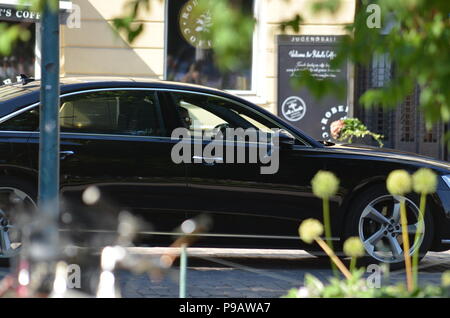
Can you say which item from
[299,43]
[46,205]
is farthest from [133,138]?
[299,43]

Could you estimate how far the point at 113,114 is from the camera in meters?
7.13

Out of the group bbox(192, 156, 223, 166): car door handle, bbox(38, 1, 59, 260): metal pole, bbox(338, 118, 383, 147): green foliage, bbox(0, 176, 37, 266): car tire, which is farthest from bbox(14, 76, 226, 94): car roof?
bbox(338, 118, 383, 147): green foliage

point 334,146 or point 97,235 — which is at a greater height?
point 334,146

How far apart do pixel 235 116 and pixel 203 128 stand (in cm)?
28

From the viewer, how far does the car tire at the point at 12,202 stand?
266 inches

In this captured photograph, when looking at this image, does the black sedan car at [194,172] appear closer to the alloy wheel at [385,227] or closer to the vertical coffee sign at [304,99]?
the alloy wheel at [385,227]

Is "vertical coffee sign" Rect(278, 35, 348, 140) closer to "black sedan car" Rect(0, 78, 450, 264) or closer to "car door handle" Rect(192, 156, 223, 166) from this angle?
"black sedan car" Rect(0, 78, 450, 264)

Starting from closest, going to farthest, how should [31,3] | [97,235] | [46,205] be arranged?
[31,3], [46,205], [97,235]

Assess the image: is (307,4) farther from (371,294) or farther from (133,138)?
(133,138)

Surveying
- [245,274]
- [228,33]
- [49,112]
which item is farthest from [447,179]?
[228,33]

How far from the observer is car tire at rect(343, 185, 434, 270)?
7.26 m

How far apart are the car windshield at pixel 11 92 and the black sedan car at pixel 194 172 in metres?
0.02

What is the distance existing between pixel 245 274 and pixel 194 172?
0.92 metres

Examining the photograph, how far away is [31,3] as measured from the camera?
9.77 feet
